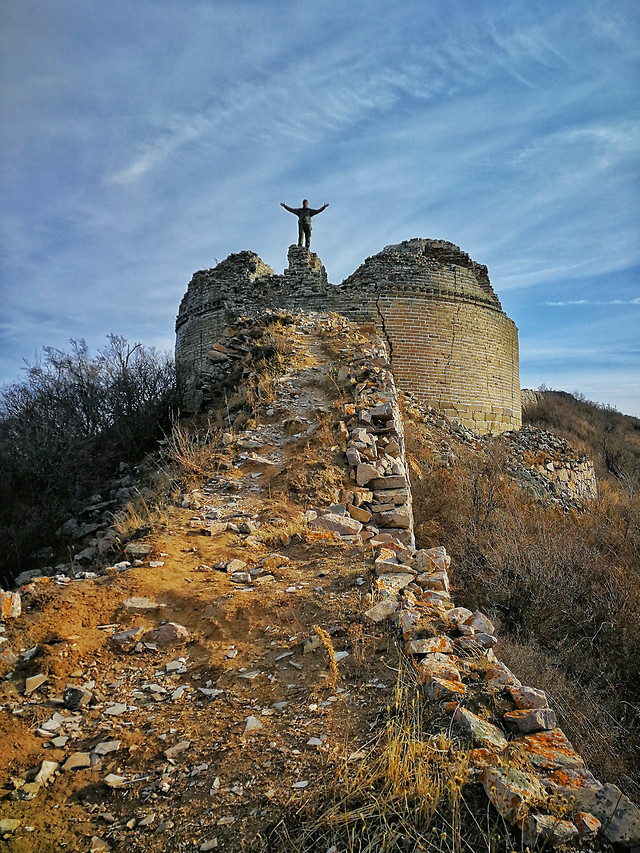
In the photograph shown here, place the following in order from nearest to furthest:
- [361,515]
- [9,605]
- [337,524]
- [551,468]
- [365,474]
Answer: [9,605] → [337,524] → [361,515] → [365,474] → [551,468]

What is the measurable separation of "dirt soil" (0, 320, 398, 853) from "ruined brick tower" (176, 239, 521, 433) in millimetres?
7478

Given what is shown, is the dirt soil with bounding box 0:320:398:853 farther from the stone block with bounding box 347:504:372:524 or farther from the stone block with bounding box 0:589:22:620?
the stone block with bounding box 347:504:372:524

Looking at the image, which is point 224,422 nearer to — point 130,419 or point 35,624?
point 130,419

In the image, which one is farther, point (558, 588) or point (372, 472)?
point (372, 472)

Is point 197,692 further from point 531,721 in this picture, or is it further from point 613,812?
point 613,812

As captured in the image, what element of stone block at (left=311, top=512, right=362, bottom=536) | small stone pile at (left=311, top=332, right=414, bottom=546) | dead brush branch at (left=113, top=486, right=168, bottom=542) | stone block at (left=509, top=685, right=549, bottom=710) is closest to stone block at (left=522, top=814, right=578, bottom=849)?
stone block at (left=509, top=685, right=549, bottom=710)

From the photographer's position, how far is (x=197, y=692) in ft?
7.84

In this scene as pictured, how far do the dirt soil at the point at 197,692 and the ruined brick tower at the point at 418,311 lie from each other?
7.48 m

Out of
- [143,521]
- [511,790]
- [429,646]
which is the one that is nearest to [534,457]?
[143,521]

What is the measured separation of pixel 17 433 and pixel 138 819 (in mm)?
8192

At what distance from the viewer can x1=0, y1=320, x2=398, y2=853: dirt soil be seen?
1.72m

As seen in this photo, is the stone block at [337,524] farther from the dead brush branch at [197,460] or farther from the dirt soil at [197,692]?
the dead brush branch at [197,460]

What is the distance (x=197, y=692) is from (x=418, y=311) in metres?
10.5

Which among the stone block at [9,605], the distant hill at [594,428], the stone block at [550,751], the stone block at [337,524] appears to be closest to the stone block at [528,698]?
the stone block at [550,751]
